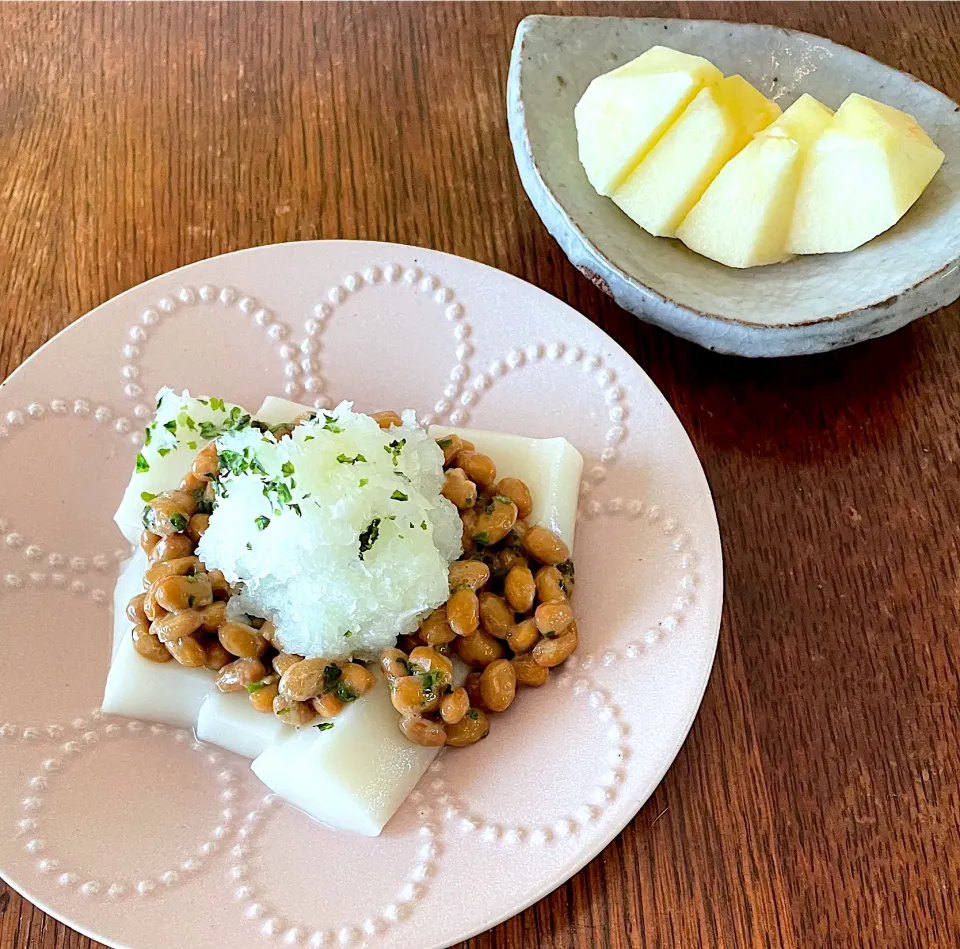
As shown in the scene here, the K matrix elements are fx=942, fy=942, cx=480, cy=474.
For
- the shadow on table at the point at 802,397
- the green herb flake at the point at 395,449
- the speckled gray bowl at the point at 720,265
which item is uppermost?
the speckled gray bowl at the point at 720,265

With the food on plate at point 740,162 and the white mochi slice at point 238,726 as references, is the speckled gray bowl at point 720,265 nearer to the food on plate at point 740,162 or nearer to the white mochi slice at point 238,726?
the food on plate at point 740,162

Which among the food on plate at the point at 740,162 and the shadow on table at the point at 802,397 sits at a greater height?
the food on plate at the point at 740,162

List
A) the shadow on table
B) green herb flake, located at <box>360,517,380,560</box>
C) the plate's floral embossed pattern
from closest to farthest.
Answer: the plate's floral embossed pattern, green herb flake, located at <box>360,517,380,560</box>, the shadow on table

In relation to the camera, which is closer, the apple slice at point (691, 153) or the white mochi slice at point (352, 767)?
the white mochi slice at point (352, 767)

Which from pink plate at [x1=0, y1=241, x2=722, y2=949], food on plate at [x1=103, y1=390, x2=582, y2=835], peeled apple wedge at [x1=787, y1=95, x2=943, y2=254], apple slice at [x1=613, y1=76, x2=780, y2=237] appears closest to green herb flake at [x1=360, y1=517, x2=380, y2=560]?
food on plate at [x1=103, y1=390, x2=582, y2=835]

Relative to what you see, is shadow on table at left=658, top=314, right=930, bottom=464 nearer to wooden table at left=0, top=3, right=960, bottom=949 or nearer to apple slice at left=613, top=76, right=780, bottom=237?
wooden table at left=0, top=3, right=960, bottom=949

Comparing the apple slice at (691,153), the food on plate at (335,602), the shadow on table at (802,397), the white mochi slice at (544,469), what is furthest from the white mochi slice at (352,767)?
the apple slice at (691,153)
